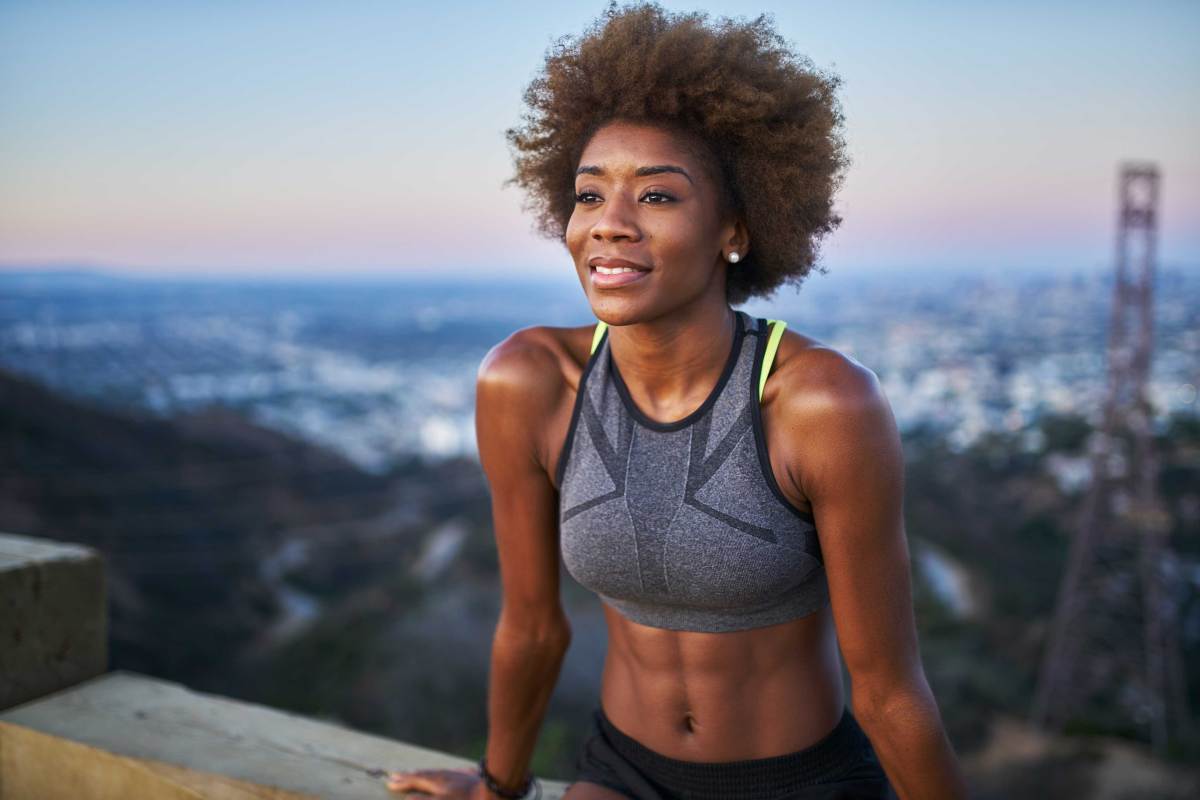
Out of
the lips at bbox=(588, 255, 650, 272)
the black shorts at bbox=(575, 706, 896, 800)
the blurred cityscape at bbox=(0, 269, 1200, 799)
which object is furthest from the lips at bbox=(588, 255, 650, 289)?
the blurred cityscape at bbox=(0, 269, 1200, 799)

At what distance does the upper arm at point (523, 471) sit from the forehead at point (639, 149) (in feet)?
1.23

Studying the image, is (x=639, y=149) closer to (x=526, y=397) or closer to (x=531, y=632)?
(x=526, y=397)

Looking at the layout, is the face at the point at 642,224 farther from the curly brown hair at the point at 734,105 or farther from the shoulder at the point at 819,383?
the shoulder at the point at 819,383

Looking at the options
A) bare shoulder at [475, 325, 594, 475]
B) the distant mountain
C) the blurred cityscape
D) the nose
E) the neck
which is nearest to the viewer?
the nose

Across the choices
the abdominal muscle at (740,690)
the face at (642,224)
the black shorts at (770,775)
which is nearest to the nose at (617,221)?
the face at (642,224)

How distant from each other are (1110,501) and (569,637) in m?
14.7

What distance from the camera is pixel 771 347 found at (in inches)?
68.9

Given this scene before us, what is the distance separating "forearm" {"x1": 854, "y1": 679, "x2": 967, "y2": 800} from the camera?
1605mm

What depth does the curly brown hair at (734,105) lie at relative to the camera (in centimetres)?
175

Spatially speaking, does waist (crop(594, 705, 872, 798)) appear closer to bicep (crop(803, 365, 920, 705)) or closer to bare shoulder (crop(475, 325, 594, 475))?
bicep (crop(803, 365, 920, 705))

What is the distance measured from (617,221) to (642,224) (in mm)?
41

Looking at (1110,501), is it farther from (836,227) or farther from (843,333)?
(836,227)

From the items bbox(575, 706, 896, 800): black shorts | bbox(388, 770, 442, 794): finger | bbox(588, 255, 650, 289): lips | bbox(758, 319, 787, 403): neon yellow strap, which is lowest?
bbox(388, 770, 442, 794): finger

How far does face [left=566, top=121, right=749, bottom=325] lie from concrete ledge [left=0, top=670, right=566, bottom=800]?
3.28 feet
